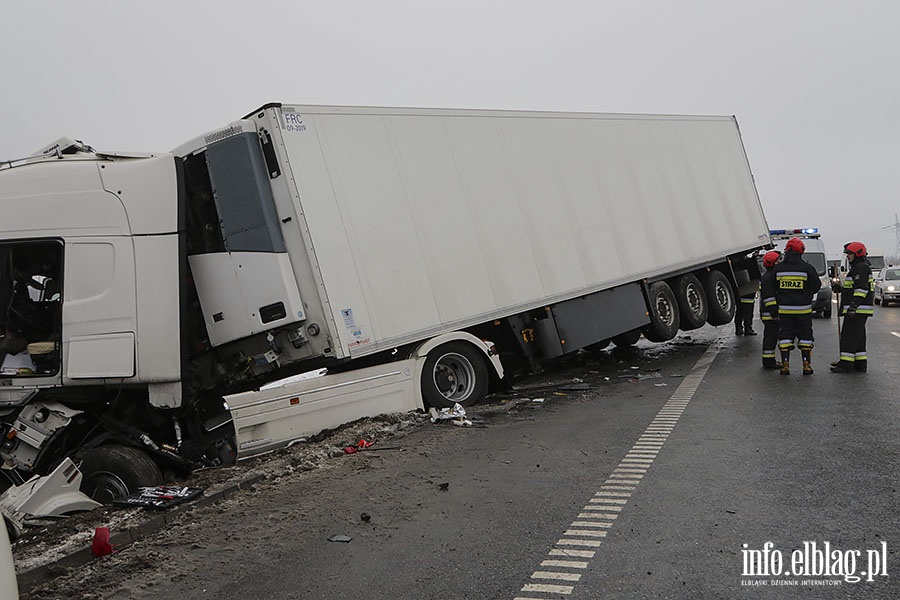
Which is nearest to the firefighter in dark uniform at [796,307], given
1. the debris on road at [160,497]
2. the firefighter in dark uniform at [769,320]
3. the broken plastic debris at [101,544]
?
the firefighter in dark uniform at [769,320]

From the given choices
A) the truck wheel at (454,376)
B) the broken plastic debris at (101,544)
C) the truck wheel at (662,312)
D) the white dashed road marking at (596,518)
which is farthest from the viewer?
the truck wheel at (662,312)

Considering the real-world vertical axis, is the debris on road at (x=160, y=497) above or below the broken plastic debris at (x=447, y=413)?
above

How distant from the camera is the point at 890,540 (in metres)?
3.64

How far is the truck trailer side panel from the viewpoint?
279 inches

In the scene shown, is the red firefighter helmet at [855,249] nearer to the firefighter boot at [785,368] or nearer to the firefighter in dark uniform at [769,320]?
the firefighter in dark uniform at [769,320]

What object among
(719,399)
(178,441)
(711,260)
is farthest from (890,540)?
(711,260)

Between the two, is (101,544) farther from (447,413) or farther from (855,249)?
(855,249)

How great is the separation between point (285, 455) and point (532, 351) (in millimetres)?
4003

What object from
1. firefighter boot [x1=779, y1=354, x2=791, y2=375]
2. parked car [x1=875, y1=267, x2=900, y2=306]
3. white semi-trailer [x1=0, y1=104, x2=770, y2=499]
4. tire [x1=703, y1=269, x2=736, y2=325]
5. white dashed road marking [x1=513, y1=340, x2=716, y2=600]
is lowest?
parked car [x1=875, y1=267, x2=900, y2=306]

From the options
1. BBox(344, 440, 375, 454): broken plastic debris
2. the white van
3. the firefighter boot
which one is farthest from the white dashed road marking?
the white van

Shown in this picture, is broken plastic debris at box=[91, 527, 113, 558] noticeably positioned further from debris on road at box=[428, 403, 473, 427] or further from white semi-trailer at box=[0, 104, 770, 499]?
debris on road at box=[428, 403, 473, 427]

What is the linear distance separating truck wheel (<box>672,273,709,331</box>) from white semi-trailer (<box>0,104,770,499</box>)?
3641mm

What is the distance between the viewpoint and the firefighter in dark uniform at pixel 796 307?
936 cm

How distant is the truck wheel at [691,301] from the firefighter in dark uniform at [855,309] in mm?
2775
